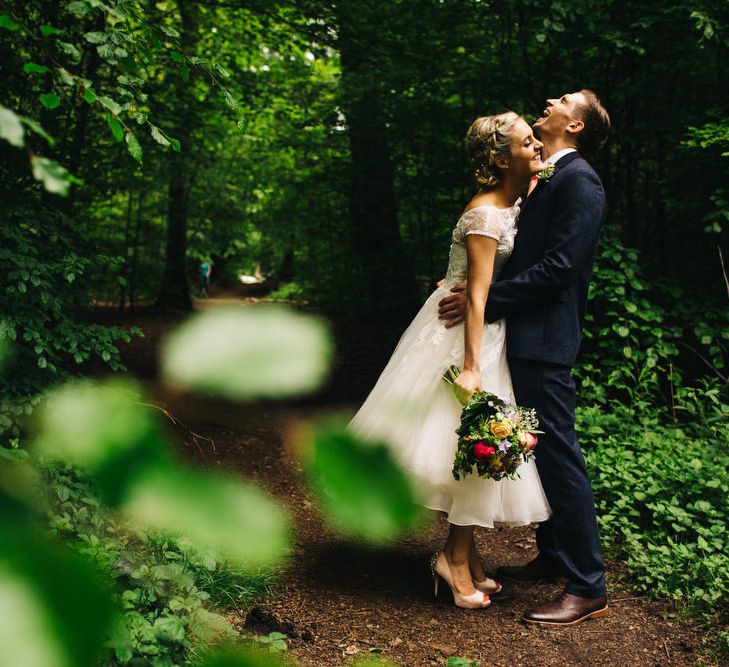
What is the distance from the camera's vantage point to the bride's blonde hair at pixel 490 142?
241cm

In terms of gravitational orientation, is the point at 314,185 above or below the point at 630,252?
above

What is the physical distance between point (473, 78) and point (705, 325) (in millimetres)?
3005

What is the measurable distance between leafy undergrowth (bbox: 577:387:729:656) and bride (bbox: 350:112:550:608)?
0.89 metres

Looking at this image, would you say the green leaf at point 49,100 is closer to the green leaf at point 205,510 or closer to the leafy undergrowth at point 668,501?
the green leaf at point 205,510

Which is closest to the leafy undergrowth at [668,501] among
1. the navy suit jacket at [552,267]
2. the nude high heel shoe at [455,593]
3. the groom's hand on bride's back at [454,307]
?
the nude high heel shoe at [455,593]

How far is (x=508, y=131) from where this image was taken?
2400 millimetres

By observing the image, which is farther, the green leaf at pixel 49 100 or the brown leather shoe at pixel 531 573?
the brown leather shoe at pixel 531 573

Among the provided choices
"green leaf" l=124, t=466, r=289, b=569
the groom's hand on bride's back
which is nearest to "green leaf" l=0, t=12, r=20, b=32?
"green leaf" l=124, t=466, r=289, b=569

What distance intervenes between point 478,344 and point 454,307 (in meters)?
0.24

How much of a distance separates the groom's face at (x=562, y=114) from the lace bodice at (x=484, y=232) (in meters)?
0.33

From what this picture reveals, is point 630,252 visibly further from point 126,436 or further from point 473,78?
point 126,436

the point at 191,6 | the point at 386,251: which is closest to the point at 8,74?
the point at 191,6

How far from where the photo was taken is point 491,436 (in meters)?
2.19

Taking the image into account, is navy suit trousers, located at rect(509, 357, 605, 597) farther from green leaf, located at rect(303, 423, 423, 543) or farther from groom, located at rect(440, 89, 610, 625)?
green leaf, located at rect(303, 423, 423, 543)
